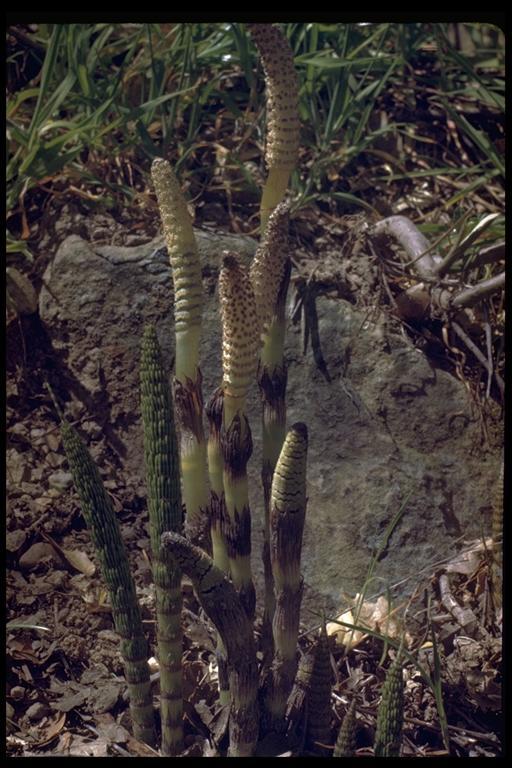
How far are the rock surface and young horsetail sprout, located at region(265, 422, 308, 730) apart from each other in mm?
337

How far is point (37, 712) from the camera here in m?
1.39

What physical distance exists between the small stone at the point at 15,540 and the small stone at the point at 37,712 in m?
0.31

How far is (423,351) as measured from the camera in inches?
73.1

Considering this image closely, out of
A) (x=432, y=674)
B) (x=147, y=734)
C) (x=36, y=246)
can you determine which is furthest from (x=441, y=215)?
(x=147, y=734)

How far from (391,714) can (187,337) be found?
53 centimetres

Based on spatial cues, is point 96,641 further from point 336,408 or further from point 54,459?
point 336,408

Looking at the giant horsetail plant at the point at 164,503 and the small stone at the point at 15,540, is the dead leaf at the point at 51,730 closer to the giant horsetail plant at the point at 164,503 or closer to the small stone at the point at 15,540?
the giant horsetail plant at the point at 164,503

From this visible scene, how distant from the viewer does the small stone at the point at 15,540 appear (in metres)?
1.62

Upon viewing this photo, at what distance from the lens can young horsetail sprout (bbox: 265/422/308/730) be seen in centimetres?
111

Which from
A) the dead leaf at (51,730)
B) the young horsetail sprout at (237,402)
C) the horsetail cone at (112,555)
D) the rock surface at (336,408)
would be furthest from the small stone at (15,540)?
the young horsetail sprout at (237,402)

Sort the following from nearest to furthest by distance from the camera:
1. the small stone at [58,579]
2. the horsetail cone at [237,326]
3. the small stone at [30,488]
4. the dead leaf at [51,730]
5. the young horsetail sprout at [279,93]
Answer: the horsetail cone at [237,326]
the young horsetail sprout at [279,93]
the dead leaf at [51,730]
the small stone at [58,579]
the small stone at [30,488]

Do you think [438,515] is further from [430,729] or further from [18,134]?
[18,134]

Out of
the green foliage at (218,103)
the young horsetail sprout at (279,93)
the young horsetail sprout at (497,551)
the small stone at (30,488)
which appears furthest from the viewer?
the green foliage at (218,103)

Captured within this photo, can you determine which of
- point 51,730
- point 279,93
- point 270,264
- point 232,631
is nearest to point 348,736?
point 232,631
